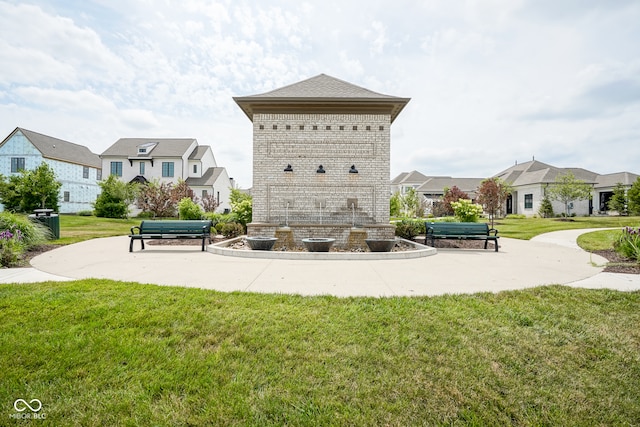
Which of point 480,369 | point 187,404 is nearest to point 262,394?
point 187,404

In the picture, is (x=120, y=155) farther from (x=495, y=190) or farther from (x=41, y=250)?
(x=495, y=190)

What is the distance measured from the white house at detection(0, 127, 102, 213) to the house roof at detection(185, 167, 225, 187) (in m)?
10.9

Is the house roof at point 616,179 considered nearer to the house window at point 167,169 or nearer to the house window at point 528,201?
the house window at point 528,201

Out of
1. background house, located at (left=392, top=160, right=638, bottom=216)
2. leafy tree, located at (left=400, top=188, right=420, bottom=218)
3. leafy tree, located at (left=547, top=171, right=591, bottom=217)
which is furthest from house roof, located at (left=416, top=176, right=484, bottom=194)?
leafy tree, located at (left=400, top=188, right=420, bottom=218)

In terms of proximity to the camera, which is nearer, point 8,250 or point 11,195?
point 8,250

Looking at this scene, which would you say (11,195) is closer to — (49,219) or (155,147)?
(155,147)

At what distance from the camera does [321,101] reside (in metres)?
12.0

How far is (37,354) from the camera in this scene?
2.99 meters

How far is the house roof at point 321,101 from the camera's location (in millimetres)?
11938

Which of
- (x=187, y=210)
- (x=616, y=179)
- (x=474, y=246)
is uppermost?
(x=616, y=179)

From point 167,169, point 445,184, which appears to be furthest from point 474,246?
point 445,184

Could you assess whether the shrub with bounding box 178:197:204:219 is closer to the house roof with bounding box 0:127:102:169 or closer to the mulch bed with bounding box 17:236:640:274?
the mulch bed with bounding box 17:236:640:274

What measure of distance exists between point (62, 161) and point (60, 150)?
7.39 feet

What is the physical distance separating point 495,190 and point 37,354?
30080 mm
